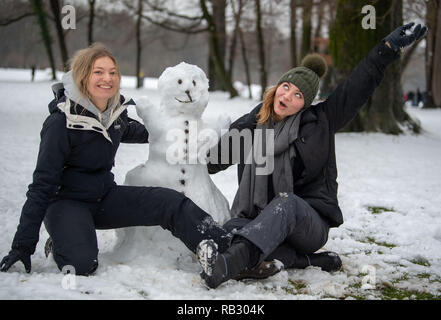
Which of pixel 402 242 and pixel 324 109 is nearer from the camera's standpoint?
pixel 324 109

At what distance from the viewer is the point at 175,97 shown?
2.83 metres

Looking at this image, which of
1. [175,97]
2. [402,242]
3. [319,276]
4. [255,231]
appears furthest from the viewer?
[402,242]

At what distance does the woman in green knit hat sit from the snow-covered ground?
0.48ft

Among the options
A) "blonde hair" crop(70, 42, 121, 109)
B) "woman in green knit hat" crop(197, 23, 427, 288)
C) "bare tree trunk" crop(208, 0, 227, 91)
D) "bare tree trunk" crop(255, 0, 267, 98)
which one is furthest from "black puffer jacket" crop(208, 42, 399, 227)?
"bare tree trunk" crop(208, 0, 227, 91)

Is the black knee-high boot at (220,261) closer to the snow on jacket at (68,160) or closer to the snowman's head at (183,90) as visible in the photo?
the snow on jacket at (68,160)

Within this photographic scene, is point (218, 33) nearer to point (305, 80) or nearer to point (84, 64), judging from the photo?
point (305, 80)

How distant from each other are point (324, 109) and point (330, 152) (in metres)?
0.28

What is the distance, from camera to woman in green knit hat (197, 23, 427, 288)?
2439 millimetres

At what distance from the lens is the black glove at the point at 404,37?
98.0 inches

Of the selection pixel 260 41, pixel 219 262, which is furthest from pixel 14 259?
pixel 260 41

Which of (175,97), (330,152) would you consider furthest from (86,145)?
(330,152)

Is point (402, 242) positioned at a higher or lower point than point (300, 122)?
lower

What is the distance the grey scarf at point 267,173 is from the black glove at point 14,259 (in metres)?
1.25
